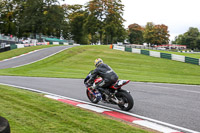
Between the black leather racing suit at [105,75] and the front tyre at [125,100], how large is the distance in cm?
52

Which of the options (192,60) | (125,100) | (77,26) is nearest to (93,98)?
(125,100)

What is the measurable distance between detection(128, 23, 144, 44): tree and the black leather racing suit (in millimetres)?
119233

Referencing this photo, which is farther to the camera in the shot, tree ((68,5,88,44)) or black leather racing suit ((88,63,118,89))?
tree ((68,5,88,44))

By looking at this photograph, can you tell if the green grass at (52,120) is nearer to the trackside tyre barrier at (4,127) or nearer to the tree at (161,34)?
the trackside tyre barrier at (4,127)

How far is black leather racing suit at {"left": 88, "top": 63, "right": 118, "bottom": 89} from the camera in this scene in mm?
7855

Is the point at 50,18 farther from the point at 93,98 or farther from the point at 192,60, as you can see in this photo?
the point at 93,98

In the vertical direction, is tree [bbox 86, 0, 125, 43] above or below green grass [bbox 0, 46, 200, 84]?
above

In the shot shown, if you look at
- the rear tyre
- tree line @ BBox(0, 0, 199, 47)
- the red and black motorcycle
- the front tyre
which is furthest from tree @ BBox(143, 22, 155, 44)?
the front tyre

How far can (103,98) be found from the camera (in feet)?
27.6

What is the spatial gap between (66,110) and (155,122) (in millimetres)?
2715

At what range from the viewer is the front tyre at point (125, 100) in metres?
7.41

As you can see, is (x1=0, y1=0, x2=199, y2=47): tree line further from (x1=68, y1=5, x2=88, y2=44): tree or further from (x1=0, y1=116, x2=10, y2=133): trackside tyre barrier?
(x1=0, y1=116, x2=10, y2=133): trackside tyre barrier

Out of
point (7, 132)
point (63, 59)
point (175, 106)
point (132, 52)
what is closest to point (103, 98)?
point (175, 106)

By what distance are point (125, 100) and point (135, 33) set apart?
12018 centimetres
